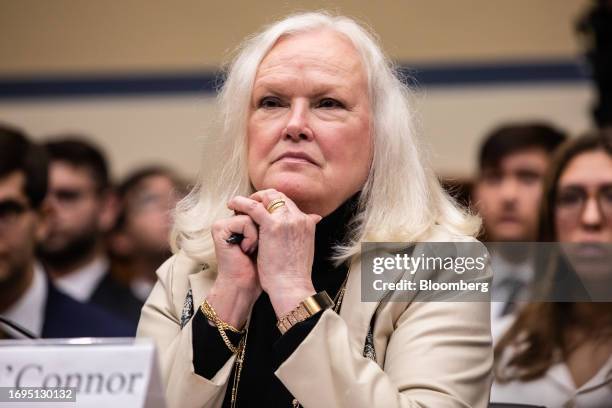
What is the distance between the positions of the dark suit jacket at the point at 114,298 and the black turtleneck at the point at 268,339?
2.36m

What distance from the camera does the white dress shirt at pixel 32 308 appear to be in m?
3.30


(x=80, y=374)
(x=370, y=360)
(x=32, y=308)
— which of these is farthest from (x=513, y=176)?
(x=80, y=374)

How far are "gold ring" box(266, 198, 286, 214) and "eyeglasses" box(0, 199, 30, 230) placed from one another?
1.54 meters

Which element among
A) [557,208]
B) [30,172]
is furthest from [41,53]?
[557,208]

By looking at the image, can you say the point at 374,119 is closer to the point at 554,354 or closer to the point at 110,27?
the point at 554,354

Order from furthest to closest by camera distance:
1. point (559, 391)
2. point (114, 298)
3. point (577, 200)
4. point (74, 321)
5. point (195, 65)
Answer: point (195, 65) < point (114, 298) < point (74, 321) < point (577, 200) < point (559, 391)

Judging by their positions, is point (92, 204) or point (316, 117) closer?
point (316, 117)

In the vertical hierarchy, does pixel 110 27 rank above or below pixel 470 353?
above

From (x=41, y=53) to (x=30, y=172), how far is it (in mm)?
3690

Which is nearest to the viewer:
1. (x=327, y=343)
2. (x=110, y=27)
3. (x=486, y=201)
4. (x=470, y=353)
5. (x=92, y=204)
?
(x=327, y=343)

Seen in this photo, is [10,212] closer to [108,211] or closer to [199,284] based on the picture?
[199,284]

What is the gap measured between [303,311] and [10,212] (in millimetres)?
1746

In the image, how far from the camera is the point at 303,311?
75.6 inches

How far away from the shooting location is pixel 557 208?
3062 millimetres
